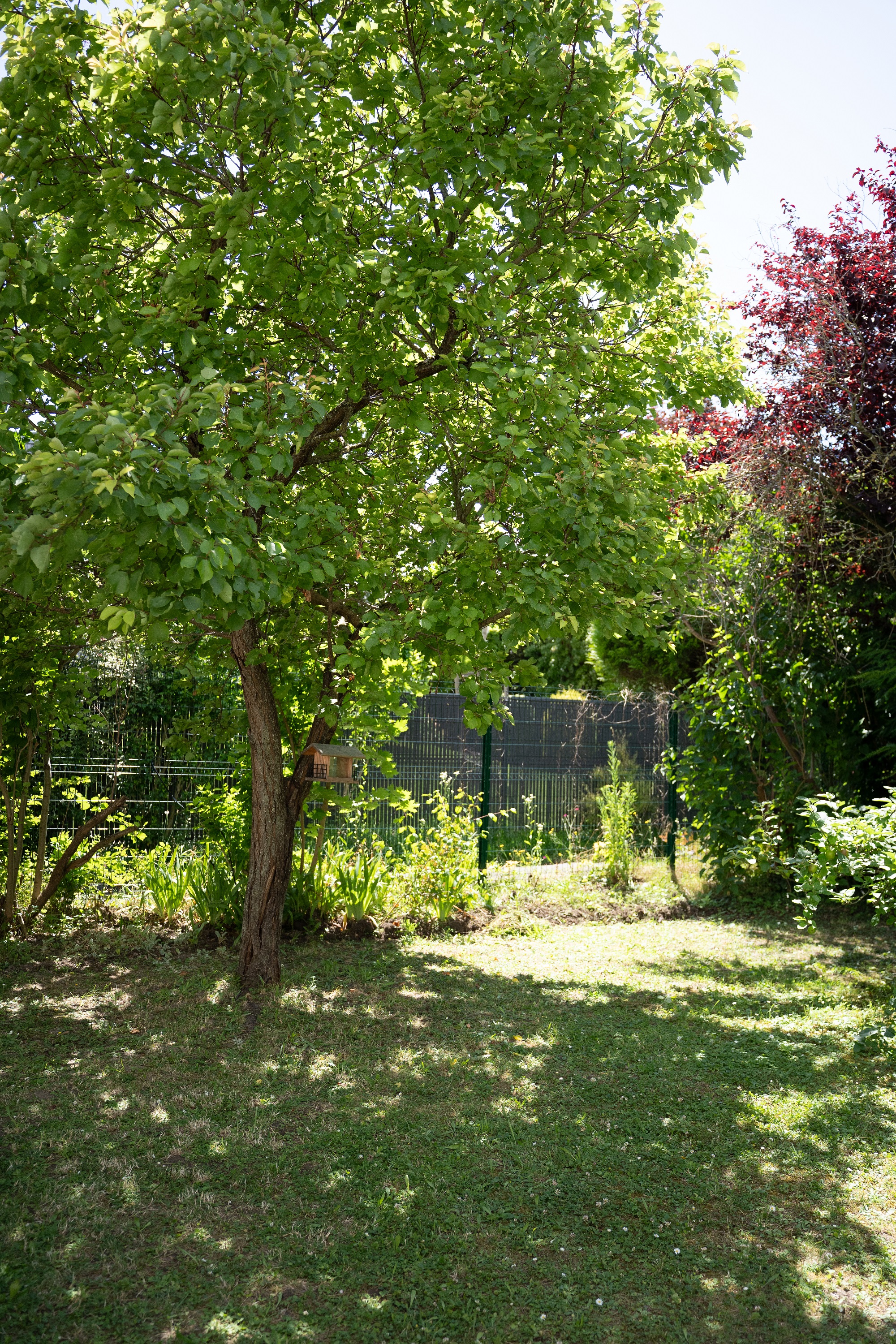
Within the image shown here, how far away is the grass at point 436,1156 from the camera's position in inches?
116

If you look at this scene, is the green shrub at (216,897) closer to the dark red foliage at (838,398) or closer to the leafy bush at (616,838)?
the leafy bush at (616,838)

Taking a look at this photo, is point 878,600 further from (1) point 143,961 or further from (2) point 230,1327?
(2) point 230,1327

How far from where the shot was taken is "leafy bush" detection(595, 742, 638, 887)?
9.57 meters

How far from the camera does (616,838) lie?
377 inches

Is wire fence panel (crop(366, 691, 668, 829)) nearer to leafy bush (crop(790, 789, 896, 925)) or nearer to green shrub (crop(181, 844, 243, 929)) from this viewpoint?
green shrub (crop(181, 844, 243, 929))

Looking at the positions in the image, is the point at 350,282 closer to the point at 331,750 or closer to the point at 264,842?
the point at 331,750

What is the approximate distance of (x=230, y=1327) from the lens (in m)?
2.82

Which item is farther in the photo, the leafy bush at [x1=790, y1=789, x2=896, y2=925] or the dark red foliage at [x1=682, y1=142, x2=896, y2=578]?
the dark red foliage at [x1=682, y1=142, x2=896, y2=578]

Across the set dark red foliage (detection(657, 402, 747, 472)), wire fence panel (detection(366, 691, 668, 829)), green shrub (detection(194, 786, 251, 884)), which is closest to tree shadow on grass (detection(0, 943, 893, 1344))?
green shrub (detection(194, 786, 251, 884))

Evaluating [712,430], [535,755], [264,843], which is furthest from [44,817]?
A: [712,430]

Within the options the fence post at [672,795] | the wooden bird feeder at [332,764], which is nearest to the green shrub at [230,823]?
the wooden bird feeder at [332,764]

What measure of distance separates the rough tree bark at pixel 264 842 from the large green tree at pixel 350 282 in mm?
580

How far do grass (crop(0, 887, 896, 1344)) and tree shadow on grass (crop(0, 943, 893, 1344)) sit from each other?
12 millimetres

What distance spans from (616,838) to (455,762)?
1.76 meters
